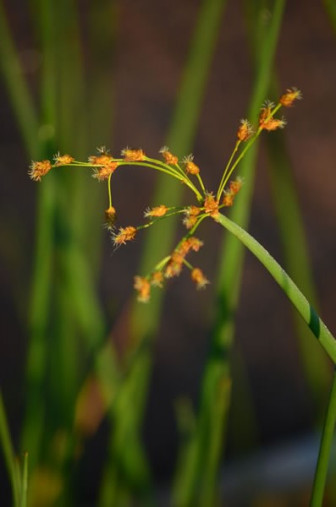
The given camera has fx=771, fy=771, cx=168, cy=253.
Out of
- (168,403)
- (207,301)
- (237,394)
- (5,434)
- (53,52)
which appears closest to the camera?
(5,434)

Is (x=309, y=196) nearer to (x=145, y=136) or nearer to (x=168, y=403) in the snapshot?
(x=145, y=136)

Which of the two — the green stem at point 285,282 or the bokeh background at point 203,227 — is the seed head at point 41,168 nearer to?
the green stem at point 285,282

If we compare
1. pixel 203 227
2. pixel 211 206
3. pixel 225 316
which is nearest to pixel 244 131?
pixel 211 206

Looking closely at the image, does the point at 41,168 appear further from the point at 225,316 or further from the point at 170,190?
the point at 170,190

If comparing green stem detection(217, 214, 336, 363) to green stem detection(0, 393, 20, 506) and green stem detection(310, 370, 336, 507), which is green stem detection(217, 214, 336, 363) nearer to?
green stem detection(310, 370, 336, 507)

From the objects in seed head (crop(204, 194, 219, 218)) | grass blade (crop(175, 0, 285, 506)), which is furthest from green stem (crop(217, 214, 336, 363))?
grass blade (crop(175, 0, 285, 506))

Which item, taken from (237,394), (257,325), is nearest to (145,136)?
(257,325)
